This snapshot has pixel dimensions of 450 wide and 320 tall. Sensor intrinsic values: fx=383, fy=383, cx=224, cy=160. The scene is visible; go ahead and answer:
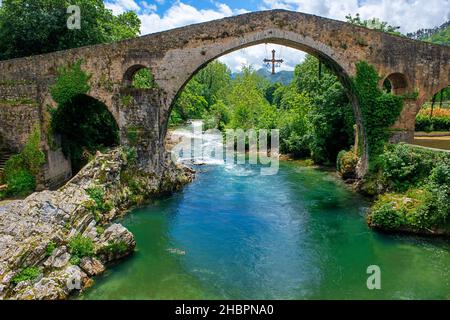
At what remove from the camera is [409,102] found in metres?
18.2

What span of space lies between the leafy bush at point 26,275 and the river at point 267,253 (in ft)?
4.24

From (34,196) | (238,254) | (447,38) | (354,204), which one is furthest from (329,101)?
(447,38)

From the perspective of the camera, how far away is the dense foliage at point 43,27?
20391mm

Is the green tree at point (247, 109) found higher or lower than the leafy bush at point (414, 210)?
higher

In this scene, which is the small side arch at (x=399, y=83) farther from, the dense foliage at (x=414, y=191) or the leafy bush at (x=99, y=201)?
the leafy bush at (x=99, y=201)

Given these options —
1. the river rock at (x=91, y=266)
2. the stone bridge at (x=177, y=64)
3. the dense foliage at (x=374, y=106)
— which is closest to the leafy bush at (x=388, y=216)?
the dense foliage at (x=374, y=106)

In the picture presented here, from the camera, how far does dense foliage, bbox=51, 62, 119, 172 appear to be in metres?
18.6

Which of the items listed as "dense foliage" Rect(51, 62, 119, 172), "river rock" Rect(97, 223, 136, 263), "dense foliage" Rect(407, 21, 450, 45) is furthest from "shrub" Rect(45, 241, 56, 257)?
"dense foliage" Rect(407, 21, 450, 45)

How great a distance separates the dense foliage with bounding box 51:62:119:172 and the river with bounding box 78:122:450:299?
6826 millimetres

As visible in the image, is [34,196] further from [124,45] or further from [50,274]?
[124,45]

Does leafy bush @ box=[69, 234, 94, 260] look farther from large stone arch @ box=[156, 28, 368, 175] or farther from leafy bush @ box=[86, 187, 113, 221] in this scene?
large stone arch @ box=[156, 28, 368, 175]
